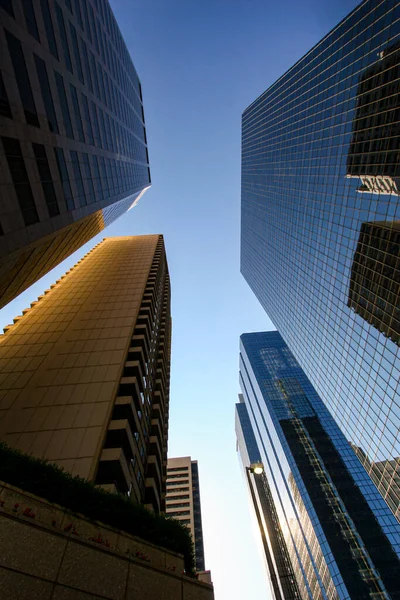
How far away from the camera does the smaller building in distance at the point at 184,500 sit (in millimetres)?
108438

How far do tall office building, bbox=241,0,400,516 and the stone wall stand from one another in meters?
42.2

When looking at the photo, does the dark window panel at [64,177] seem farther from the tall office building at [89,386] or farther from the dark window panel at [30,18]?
the tall office building at [89,386]

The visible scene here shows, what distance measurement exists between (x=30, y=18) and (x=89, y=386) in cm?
2807

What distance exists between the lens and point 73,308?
44.1 metres

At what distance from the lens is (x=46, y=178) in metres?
23.8

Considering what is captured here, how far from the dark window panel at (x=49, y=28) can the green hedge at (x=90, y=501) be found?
94.8ft

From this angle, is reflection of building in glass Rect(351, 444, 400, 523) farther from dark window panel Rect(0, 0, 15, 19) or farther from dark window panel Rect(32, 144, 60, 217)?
dark window panel Rect(0, 0, 15, 19)

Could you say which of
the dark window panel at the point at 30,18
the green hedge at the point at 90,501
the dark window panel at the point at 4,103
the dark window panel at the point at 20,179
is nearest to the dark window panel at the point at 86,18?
the dark window panel at the point at 30,18

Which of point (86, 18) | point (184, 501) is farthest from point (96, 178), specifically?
point (184, 501)

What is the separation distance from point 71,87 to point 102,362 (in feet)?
86.0

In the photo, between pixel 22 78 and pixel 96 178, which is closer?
pixel 22 78

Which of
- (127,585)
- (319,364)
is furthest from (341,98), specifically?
(127,585)

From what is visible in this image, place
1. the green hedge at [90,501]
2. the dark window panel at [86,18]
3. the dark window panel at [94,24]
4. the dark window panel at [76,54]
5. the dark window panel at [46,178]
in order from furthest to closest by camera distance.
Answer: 1. the dark window panel at [94,24]
2. the dark window panel at [86,18]
3. the dark window panel at [76,54]
4. the dark window panel at [46,178]
5. the green hedge at [90,501]

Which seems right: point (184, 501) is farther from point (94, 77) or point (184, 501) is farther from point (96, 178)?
point (94, 77)
